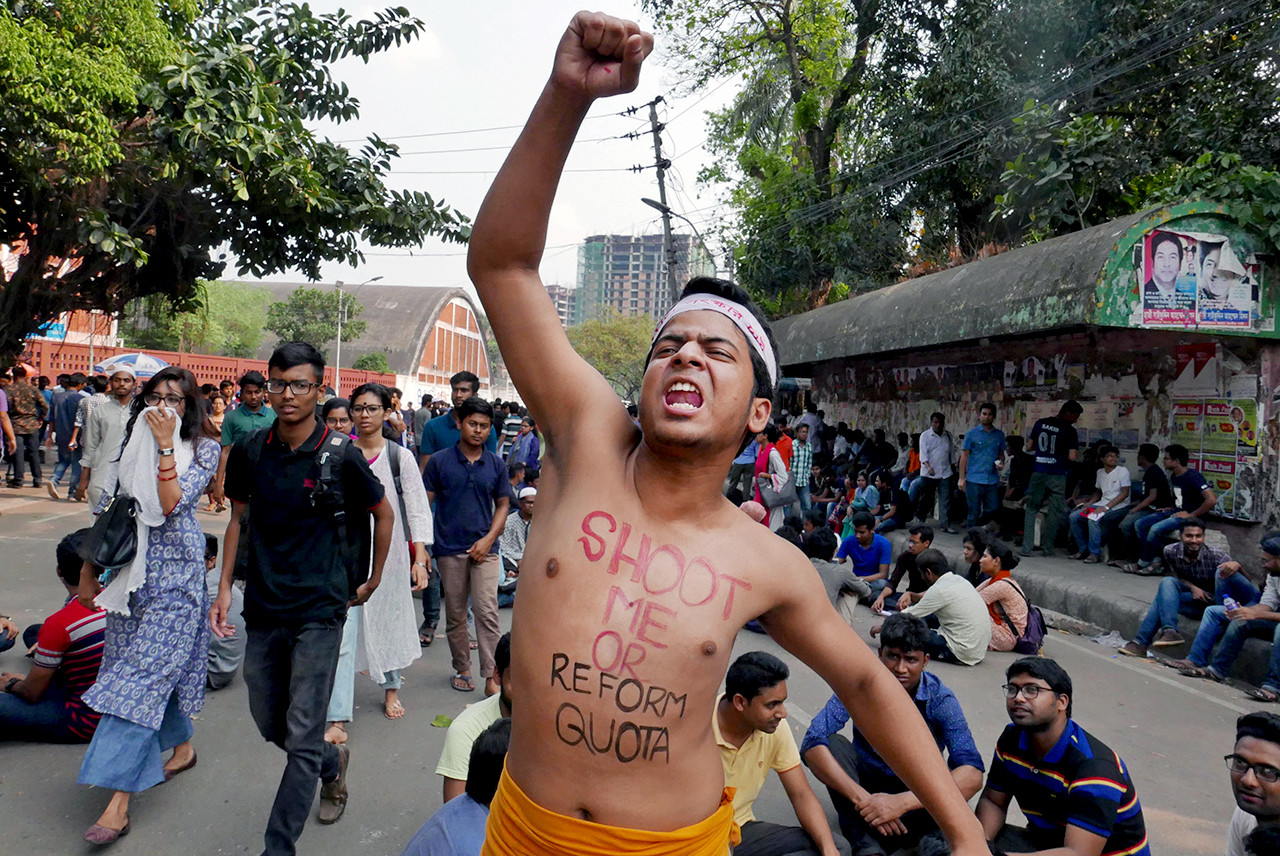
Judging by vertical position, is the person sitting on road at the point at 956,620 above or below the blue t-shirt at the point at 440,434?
below

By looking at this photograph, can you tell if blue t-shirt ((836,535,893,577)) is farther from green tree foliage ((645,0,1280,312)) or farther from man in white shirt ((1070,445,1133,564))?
green tree foliage ((645,0,1280,312))

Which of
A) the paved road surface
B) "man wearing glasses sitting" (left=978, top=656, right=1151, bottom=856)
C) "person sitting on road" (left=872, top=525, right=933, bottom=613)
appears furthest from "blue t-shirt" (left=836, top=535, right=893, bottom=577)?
"man wearing glasses sitting" (left=978, top=656, right=1151, bottom=856)

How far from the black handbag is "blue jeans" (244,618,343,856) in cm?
67

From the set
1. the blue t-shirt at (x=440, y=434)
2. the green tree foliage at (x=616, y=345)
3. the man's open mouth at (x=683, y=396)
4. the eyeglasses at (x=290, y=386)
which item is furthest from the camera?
the green tree foliage at (x=616, y=345)

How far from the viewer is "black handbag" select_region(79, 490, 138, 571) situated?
143 inches

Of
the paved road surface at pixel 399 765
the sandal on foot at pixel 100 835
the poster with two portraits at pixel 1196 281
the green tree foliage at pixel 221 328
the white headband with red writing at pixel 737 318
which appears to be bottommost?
the paved road surface at pixel 399 765

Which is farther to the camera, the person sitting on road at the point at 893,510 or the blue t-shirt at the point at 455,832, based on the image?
the person sitting on road at the point at 893,510

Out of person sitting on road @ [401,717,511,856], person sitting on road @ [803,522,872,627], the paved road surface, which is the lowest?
the paved road surface

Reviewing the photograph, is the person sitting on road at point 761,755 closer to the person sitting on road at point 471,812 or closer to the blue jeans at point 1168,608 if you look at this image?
the person sitting on road at point 471,812

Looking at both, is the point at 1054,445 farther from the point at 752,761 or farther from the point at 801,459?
the point at 752,761

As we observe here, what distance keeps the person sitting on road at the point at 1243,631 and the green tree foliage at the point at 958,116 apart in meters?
5.86

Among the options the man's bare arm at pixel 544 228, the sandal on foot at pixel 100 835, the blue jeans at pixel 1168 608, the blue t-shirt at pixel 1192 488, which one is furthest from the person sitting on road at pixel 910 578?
the man's bare arm at pixel 544 228

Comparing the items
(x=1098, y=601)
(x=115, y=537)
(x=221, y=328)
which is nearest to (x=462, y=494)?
(x=115, y=537)

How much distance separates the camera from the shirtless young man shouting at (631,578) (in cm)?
159
